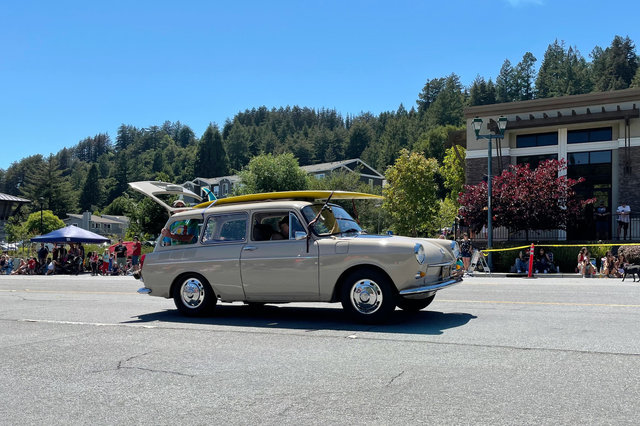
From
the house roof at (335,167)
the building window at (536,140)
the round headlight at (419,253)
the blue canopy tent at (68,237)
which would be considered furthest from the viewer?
the house roof at (335,167)

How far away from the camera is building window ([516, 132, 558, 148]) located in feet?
96.8

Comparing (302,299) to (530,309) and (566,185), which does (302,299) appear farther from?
(566,185)

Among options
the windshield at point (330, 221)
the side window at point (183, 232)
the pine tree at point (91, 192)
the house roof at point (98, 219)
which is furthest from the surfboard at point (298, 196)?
the pine tree at point (91, 192)

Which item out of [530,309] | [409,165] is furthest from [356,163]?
[530,309]

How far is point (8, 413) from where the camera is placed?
468 centimetres

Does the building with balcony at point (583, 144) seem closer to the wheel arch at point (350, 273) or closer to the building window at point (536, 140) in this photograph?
the building window at point (536, 140)

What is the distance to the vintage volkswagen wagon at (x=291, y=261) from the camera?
8000mm

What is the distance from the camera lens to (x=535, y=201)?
23.8 meters

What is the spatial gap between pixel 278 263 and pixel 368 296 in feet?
4.77

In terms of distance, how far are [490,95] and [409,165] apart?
76.8 m

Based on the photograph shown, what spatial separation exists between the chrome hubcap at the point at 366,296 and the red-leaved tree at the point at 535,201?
17.5m

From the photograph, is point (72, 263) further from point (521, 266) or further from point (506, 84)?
point (506, 84)

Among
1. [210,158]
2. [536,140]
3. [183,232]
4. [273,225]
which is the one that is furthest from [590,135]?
[210,158]

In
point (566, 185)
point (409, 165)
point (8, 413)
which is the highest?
point (409, 165)
